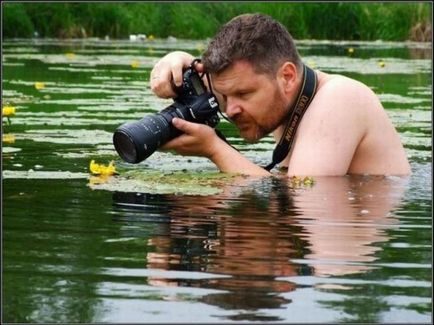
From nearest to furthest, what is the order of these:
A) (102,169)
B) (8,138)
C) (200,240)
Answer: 1. (200,240)
2. (102,169)
3. (8,138)

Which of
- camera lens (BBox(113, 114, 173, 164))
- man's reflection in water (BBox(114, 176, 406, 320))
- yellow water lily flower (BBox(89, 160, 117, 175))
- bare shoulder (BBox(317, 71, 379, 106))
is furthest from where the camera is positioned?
yellow water lily flower (BBox(89, 160, 117, 175))

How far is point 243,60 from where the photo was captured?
5445mm

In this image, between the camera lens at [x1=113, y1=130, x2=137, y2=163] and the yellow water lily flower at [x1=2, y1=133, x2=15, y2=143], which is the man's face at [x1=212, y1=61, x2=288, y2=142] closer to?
the camera lens at [x1=113, y1=130, x2=137, y2=163]

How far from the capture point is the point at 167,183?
5625 millimetres

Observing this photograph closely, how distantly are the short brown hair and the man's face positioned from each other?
0.11 ft

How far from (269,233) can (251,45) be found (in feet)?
4.37

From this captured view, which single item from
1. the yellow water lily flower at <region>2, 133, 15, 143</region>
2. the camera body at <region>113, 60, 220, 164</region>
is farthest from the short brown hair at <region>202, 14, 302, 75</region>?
the yellow water lily flower at <region>2, 133, 15, 143</region>

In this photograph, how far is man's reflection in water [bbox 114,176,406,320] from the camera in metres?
3.43

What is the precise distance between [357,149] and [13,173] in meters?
1.52

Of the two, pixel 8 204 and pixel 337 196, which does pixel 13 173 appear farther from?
pixel 337 196

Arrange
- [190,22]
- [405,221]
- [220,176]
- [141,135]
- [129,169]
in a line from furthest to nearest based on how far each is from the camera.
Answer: [190,22] → [129,169] → [220,176] → [141,135] → [405,221]

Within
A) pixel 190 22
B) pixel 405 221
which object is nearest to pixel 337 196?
pixel 405 221

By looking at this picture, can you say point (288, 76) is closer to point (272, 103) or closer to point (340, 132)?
point (272, 103)

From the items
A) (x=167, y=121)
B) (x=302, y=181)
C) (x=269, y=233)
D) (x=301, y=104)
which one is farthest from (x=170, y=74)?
(x=269, y=233)
